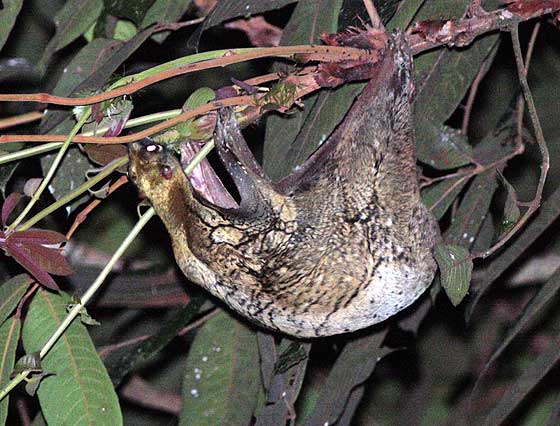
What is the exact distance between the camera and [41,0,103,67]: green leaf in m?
3.32

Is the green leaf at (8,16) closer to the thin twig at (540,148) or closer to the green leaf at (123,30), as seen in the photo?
the green leaf at (123,30)

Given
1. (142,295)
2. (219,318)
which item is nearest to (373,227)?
(219,318)

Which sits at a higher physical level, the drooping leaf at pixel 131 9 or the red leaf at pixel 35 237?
the drooping leaf at pixel 131 9

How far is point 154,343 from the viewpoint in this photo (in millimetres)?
3105

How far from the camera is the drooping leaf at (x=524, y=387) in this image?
276cm

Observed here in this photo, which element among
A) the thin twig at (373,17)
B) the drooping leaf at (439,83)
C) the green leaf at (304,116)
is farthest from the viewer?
the drooping leaf at (439,83)

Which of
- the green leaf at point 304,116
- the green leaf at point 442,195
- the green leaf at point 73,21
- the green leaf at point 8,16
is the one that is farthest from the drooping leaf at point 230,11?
the green leaf at point 442,195

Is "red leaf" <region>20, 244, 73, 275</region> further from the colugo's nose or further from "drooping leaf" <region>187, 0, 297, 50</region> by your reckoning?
"drooping leaf" <region>187, 0, 297, 50</region>

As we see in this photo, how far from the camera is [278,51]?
91.1 inches

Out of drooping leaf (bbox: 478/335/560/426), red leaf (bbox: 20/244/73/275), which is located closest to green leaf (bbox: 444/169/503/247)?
drooping leaf (bbox: 478/335/560/426)

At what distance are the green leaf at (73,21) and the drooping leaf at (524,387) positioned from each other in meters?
1.93

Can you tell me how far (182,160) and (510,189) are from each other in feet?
2.99

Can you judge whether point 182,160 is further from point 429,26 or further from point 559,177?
point 559,177

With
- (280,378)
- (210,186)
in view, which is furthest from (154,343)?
(210,186)
